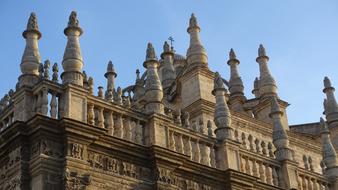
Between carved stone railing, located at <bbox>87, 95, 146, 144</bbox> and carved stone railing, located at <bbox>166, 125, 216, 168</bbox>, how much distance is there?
832 millimetres

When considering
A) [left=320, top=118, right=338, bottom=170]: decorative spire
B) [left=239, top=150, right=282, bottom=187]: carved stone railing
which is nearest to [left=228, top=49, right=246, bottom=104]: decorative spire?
[left=320, top=118, right=338, bottom=170]: decorative spire

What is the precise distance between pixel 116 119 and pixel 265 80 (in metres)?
13.3

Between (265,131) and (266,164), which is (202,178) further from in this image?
(265,131)

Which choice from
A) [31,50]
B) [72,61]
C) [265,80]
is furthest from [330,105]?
[31,50]

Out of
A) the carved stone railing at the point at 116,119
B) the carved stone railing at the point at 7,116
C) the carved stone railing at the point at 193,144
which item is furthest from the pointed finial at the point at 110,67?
the carved stone railing at the point at 7,116

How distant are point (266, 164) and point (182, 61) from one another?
65.0 feet

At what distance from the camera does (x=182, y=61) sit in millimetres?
38656

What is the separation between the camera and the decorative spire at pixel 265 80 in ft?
91.1

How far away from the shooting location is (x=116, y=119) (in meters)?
16.1

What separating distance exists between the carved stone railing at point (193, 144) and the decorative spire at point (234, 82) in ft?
34.2

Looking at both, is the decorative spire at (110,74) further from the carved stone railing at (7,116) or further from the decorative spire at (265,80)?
the carved stone railing at (7,116)

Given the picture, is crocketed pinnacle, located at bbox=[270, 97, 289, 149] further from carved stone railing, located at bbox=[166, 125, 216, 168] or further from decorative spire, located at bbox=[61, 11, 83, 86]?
decorative spire, located at bbox=[61, 11, 83, 86]

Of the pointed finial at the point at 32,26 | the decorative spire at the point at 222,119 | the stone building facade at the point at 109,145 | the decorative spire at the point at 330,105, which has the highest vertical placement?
the decorative spire at the point at 330,105

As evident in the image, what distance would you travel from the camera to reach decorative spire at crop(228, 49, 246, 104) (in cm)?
2836
